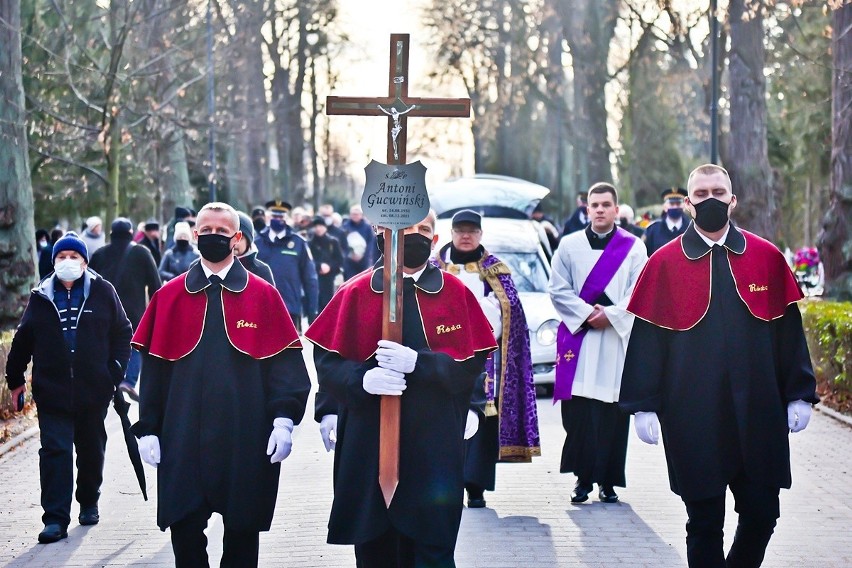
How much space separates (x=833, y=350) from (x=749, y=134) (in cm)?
921

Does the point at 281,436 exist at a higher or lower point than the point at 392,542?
higher

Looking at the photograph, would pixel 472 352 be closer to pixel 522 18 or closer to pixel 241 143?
pixel 522 18

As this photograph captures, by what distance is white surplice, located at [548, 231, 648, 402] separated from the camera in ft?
30.9

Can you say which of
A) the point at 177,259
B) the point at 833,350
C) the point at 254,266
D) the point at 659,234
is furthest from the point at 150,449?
the point at 177,259

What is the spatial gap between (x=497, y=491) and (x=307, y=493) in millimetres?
1268

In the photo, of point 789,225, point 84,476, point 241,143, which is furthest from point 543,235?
point 789,225

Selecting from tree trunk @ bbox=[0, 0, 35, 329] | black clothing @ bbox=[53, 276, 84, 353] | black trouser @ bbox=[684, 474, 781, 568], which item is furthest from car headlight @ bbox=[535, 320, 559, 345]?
black trouser @ bbox=[684, 474, 781, 568]

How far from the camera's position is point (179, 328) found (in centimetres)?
620

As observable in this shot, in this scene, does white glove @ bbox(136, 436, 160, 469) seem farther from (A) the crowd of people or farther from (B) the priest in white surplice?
(B) the priest in white surplice

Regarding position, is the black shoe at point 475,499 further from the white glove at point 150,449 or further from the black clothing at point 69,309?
the white glove at point 150,449

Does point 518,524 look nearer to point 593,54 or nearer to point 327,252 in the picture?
point 327,252

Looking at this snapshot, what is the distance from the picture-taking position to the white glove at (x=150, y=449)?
20.0 ft

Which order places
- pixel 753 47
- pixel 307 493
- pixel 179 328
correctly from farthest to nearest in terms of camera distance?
pixel 753 47 < pixel 307 493 < pixel 179 328

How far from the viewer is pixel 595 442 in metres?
9.36
